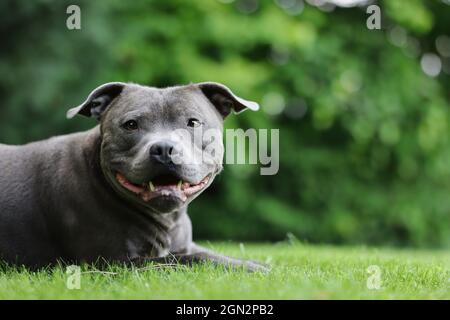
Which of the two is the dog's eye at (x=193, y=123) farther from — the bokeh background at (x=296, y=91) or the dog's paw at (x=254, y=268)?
the bokeh background at (x=296, y=91)

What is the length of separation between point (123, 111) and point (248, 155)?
24.2 ft

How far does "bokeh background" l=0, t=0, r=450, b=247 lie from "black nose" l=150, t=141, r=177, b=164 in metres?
7.49

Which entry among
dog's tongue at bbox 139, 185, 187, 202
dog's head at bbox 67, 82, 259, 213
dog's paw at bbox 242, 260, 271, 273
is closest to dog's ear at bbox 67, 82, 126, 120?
dog's head at bbox 67, 82, 259, 213

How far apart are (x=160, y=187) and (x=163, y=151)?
0.33 metres

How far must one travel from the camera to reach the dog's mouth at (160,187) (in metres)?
4.88

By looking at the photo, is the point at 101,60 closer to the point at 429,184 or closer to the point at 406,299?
the point at 429,184

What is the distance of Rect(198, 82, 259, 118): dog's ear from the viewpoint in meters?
5.48

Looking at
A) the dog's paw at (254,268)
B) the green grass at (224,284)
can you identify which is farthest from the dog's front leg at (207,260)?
the green grass at (224,284)

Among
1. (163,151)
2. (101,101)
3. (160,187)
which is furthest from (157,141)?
(101,101)

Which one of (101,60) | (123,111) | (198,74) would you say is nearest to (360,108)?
(198,74)

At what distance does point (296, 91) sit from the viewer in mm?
13797

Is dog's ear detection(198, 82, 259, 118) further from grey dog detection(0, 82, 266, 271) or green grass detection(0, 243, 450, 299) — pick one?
green grass detection(0, 243, 450, 299)

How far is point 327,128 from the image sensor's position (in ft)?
46.8

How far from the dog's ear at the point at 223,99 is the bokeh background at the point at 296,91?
21.9 feet
